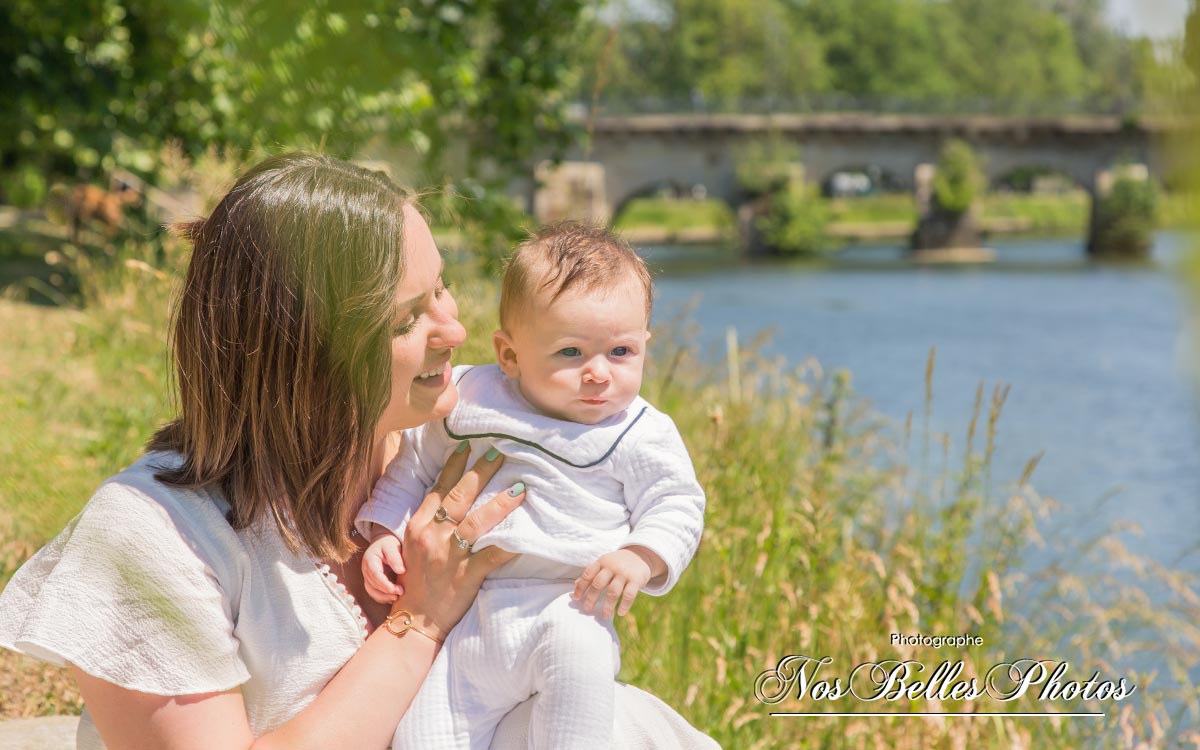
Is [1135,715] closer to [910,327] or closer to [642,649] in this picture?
[642,649]

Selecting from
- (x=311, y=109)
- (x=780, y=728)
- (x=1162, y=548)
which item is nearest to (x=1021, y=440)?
(x=1162, y=548)

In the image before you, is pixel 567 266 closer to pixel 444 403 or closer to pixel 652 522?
pixel 444 403

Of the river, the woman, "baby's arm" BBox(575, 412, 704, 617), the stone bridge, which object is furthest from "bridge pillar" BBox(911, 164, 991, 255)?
the woman

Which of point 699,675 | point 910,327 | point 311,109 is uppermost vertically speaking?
point 311,109

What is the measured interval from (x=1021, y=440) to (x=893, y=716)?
686cm

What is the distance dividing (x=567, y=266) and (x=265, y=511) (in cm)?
55

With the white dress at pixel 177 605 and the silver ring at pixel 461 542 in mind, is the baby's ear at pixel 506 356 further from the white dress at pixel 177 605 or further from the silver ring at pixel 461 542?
the white dress at pixel 177 605

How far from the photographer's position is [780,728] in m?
3.14

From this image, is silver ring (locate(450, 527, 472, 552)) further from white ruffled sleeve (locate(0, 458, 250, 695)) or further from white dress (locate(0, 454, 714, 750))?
white ruffled sleeve (locate(0, 458, 250, 695))

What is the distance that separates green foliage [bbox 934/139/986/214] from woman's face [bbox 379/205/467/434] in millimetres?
35793

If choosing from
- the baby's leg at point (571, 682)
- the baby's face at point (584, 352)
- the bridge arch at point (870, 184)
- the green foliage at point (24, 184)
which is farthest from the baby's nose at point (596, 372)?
the bridge arch at point (870, 184)

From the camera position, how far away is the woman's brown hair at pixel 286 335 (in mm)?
1441

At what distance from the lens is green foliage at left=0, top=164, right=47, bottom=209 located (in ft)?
33.2

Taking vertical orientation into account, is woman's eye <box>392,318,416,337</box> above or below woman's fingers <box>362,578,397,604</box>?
above
